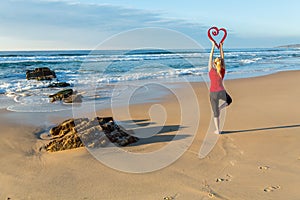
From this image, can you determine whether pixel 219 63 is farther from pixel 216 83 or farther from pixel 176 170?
pixel 176 170

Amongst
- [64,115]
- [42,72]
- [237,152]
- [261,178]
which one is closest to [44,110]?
[64,115]

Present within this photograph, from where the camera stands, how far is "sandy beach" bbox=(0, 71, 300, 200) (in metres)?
3.50

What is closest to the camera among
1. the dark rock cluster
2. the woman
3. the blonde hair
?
the dark rock cluster

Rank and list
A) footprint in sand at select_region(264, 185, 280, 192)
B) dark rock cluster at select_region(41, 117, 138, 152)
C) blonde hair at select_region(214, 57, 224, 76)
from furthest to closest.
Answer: blonde hair at select_region(214, 57, 224, 76)
dark rock cluster at select_region(41, 117, 138, 152)
footprint in sand at select_region(264, 185, 280, 192)

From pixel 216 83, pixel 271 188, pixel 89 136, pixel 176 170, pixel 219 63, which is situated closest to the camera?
pixel 271 188

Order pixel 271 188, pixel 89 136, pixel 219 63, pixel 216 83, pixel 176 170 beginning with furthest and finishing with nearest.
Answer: pixel 216 83 < pixel 219 63 < pixel 89 136 < pixel 176 170 < pixel 271 188

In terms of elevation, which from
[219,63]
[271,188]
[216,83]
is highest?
[219,63]

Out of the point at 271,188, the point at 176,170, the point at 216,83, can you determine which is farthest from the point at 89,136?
the point at 271,188

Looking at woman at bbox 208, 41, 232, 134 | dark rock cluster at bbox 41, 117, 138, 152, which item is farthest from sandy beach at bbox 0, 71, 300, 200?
woman at bbox 208, 41, 232, 134

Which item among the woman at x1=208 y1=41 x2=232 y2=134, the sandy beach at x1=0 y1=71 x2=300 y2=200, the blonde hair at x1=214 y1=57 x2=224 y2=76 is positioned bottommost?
the sandy beach at x1=0 y1=71 x2=300 y2=200

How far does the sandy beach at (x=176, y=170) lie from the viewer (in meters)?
3.50

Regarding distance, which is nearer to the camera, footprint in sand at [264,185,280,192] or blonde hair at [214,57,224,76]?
footprint in sand at [264,185,280,192]

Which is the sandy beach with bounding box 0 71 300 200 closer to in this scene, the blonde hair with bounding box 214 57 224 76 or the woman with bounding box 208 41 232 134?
the woman with bounding box 208 41 232 134

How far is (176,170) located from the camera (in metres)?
4.14
